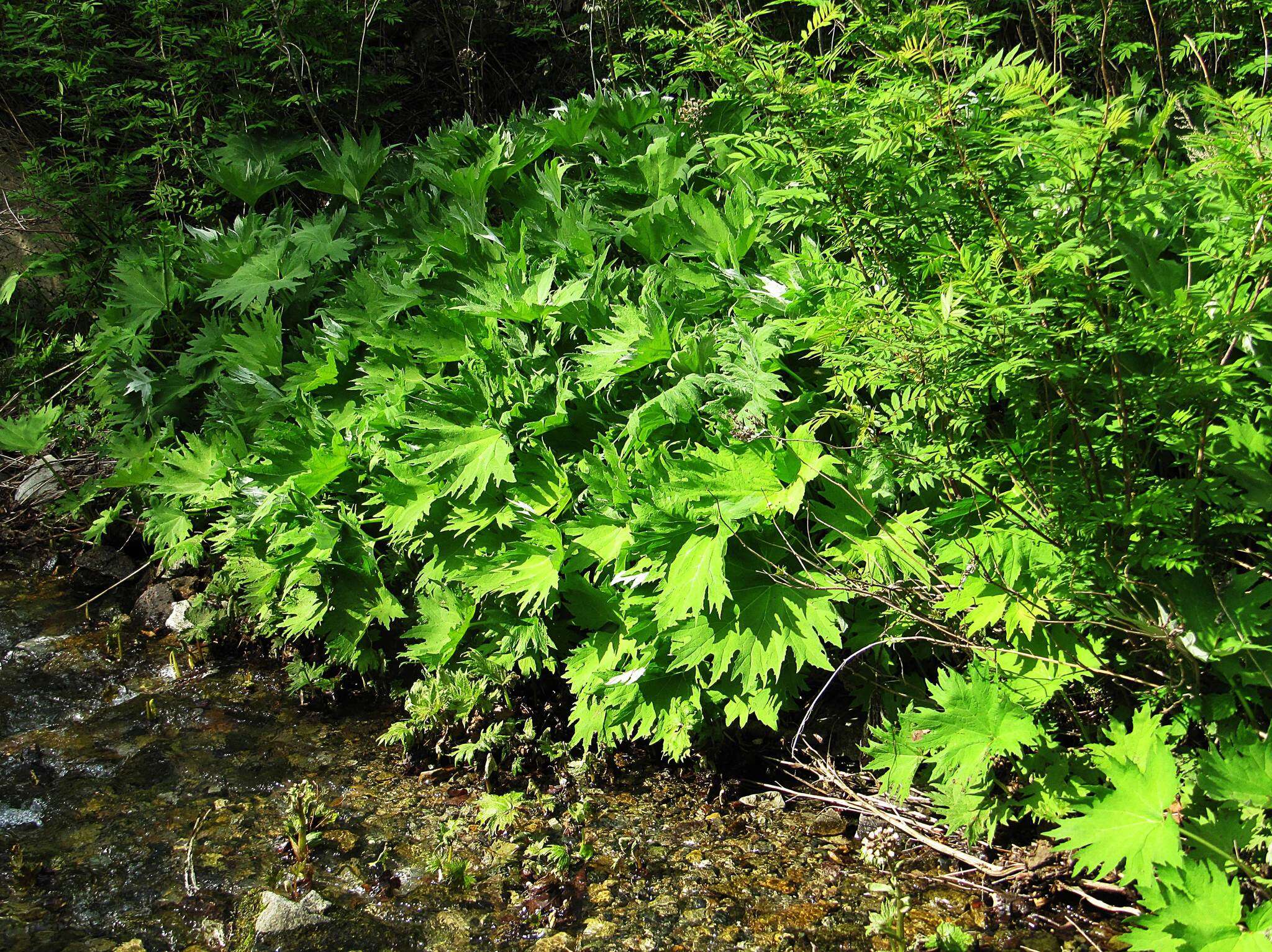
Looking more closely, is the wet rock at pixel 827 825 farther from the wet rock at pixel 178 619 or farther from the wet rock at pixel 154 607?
the wet rock at pixel 154 607

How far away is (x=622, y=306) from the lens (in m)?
2.73

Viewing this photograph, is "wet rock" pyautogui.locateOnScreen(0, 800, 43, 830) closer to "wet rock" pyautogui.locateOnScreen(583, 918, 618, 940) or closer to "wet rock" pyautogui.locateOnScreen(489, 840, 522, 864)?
"wet rock" pyautogui.locateOnScreen(489, 840, 522, 864)

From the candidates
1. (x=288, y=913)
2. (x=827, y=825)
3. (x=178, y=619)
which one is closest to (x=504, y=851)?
(x=288, y=913)

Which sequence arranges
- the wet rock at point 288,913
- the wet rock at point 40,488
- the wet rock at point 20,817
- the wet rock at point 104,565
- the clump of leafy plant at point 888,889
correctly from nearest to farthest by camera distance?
1. the clump of leafy plant at point 888,889
2. the wet rock at point 288,913
3. the wet rock at point 20,817
4. the wet rock at point 104,565
5. the wet rock at point 40,488

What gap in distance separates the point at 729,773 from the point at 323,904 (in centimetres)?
112

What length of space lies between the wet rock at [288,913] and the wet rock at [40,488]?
291cm

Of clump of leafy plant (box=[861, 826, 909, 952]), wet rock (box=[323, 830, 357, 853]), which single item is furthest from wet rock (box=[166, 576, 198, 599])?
clump of leafy plant (box=[861, 826, 909, 952])

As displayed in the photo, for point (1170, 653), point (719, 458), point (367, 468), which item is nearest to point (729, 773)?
point (719, 458)

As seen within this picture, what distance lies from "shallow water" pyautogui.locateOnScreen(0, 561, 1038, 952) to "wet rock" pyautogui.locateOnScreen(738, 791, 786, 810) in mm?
20

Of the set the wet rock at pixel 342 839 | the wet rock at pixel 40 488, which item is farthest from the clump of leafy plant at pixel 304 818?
the wet rock at pixel 40 488

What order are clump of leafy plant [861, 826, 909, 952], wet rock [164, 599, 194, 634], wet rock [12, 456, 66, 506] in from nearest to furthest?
clump of leafy plant [861, 826, 909, 952] < wet rock [164, 599, 194, 634] < wet rock [12, 456, 66, 506]

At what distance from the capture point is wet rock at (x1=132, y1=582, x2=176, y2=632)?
388cm

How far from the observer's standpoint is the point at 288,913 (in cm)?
230

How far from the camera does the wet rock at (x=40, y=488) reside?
14.6 feet
